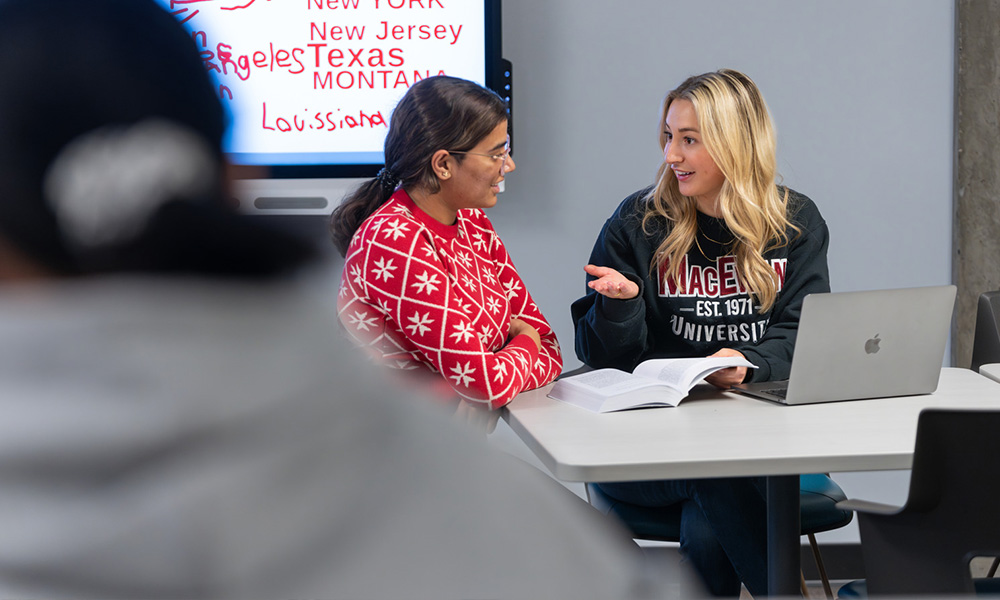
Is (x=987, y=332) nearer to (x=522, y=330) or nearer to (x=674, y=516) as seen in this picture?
(x=674, y=516)

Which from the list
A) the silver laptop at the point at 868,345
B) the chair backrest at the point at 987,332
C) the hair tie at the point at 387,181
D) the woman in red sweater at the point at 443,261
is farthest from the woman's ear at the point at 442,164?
the chair backrest at the point at 987,332

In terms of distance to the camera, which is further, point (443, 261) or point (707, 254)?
point (707, 254)

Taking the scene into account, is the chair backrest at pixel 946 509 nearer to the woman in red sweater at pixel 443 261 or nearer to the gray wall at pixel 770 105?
the woman in red sweater at pixel 443 261

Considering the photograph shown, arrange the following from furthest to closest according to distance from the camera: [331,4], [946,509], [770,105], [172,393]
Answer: [770,105] < [331,4] < [946,509] < [172,393]

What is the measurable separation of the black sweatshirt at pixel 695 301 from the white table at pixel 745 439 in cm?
27

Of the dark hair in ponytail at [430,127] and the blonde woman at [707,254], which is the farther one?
the blonde woman at [707,254]

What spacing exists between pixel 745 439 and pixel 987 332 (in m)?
1.15

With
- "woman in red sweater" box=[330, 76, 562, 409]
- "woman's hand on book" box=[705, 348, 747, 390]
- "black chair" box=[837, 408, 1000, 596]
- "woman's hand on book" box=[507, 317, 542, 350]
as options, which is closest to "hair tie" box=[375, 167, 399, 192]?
"woman in red sweater" box=[330, 76, 562, 409]

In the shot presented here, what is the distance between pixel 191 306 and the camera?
0.37 meters

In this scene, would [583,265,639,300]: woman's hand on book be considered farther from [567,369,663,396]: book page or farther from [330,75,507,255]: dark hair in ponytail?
[330,75,507,255]: dark hair in ponytail

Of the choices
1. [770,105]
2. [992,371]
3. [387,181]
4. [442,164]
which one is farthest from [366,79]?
[992,371]

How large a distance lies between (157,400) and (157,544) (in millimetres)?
54

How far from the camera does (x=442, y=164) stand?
182cm

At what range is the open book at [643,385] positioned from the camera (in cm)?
156
